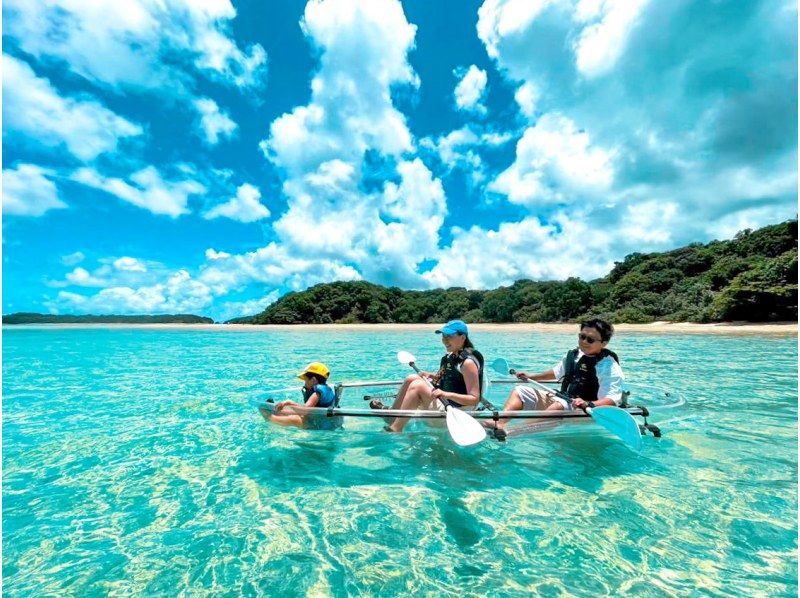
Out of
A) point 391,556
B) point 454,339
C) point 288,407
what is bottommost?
point 391,556

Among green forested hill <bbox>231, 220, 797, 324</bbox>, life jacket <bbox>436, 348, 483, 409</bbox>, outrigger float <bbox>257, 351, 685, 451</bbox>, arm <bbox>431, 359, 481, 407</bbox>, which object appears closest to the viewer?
outrigger float <bbox>257, 351, 685, 451</bbox>

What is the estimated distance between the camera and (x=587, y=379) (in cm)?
589

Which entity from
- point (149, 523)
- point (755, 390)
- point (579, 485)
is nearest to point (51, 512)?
point (149, 523)

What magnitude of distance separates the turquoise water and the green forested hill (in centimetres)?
2881

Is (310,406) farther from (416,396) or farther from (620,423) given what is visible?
(620,423)

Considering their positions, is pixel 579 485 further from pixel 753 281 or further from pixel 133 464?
pixel 753 281

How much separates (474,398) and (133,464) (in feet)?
15.0

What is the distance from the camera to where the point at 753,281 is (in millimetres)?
29438

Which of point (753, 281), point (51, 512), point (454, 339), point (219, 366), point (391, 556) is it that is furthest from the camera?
point (753, 281)

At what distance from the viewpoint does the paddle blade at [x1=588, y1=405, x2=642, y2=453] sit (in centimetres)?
470

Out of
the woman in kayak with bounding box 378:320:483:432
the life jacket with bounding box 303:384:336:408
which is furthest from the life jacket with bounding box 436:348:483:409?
the life jacket with bounding box 303:384:336:408

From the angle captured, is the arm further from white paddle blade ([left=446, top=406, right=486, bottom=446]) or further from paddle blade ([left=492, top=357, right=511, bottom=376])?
paddle blade ([left=492, top=357, right=511, bottom=376])

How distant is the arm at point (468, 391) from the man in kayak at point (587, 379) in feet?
1.52

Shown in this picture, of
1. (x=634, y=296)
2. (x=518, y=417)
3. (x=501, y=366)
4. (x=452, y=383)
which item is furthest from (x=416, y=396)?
(x=634, y=296)
